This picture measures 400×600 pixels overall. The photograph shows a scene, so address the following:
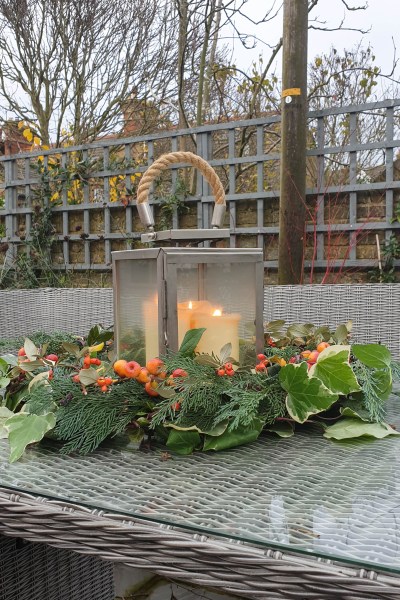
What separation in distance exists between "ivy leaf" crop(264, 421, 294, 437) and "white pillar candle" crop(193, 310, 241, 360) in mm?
124

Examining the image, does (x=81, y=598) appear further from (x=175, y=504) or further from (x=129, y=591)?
(x=175, y=504)

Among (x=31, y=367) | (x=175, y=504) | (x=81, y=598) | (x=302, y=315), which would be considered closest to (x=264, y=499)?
(x=175, y=504)

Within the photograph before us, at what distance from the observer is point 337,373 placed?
722mm

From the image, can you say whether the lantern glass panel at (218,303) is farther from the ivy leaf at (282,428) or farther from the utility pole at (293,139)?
the utility pole at (293,139)

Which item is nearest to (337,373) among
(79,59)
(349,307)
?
(349,307)

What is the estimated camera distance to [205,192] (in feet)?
13.0

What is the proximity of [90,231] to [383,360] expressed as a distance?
4058 mm

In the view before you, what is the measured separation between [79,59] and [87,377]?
20.1 ft

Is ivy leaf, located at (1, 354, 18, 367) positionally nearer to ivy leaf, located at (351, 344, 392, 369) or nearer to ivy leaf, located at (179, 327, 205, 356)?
ivy leaf, located at (179, 327, 205, 356)

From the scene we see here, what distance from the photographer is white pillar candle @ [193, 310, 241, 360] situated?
0.80m

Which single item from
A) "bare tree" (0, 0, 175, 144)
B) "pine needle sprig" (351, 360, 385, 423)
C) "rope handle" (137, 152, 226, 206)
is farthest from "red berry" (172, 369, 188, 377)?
"bare tree" (0, 0, 175, 144)

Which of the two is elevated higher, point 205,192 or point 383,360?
point 205,192

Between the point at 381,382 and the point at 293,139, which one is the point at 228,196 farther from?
the point at 381,382

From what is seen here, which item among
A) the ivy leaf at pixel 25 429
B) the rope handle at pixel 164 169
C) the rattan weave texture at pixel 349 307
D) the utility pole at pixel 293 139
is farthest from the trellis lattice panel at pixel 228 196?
the ivy leaf at pixel 25 429
